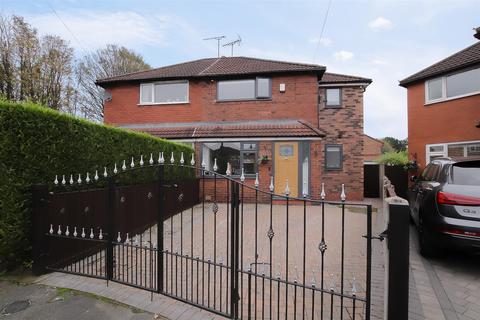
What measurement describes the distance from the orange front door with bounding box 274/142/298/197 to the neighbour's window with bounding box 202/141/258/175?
2.84ft

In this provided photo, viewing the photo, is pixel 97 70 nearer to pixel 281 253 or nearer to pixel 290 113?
pixel 290 113

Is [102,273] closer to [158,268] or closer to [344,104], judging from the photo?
[158,268]

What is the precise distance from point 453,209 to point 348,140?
30.5 ft

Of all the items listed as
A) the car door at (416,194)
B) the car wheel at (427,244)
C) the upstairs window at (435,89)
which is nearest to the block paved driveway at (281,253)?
the car wheel at (427,244)

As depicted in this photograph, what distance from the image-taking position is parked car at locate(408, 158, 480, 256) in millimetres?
3799

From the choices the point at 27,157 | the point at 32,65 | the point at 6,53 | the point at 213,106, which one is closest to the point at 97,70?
the point at 32,65

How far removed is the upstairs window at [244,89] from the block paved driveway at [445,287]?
8474 millimetres

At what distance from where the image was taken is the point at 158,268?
3.51 metres

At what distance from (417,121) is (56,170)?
1313cm

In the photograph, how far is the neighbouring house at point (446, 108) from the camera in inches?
392

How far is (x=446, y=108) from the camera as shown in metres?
10.8

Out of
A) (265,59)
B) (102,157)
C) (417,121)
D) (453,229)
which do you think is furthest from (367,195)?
(102,157)

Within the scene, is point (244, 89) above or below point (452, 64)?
below

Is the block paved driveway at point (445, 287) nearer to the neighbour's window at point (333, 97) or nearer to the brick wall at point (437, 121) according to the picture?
the brick wall at point (437, 121)
